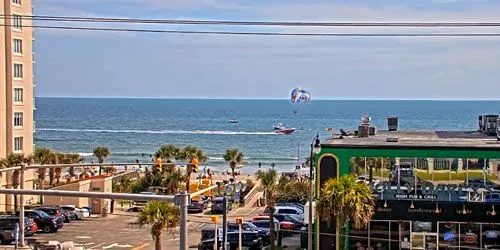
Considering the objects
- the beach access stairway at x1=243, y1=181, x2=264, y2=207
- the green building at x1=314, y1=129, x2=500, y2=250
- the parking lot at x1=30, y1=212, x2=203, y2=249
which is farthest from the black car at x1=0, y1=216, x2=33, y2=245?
the beach access stairway at x1=243, y1=181, x2=264, y2=207

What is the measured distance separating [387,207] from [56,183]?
3534 cm

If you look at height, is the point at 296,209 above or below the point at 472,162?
below

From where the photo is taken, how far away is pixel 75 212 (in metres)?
50.8

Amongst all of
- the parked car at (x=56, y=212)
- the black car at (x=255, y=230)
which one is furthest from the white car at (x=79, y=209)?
the black car at (x=255, y=230)

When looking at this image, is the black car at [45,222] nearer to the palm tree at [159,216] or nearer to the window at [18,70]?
the window at [18,70]

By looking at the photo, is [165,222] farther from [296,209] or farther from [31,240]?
[296,209]

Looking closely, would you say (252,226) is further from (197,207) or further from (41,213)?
(197,207)

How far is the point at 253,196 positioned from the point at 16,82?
20213 millimetres

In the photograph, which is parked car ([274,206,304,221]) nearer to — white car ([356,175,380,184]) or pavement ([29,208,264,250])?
pavement ([29,208,264,250])

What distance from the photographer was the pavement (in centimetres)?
4066

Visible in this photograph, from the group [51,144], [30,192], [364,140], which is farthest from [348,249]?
[51,144]

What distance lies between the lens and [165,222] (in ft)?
99.6

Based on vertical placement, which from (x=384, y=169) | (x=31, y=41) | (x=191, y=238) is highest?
(x=31, y=41)

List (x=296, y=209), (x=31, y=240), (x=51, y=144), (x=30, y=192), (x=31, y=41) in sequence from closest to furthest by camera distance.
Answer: (x=30, y=192) < (x=31, y=240) < (x=296, y=209) < (x=31, y=41) < (x=51, y=144)
